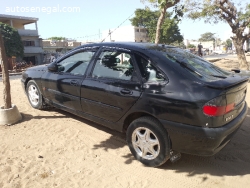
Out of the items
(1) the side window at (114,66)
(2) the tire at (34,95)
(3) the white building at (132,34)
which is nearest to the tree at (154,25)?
(3) the white building at (132,34)

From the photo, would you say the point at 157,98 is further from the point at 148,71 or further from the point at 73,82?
the point at 73,82

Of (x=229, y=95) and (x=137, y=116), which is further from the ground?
(x=229, y=95)

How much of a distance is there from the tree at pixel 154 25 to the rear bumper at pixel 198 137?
38234 mm

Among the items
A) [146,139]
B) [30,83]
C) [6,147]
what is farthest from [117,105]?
[30,83]

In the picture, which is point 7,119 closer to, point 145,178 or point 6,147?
point 6,147

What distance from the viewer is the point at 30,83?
5.14m

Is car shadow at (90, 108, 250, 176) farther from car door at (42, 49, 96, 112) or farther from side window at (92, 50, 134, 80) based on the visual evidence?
side window at (92, 50, 134, 80)

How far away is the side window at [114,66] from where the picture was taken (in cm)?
319

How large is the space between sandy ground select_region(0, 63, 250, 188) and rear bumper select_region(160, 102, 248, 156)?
0.44 m

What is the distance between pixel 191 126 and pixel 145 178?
90 centimetres

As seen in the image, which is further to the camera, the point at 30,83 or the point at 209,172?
the point at 30,83

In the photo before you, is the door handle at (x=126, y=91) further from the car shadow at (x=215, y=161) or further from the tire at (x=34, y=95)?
the tire at (x=34, y=95)

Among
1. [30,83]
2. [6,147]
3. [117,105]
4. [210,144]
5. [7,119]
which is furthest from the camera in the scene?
[30,83]

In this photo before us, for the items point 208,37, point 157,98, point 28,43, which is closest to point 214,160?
point 157,98
